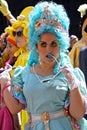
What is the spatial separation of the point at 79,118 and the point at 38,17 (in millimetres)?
697

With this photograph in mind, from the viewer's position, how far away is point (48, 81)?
2727 millimetres

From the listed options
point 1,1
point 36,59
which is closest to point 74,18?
point 1,1

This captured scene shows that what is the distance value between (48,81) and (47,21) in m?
0.40

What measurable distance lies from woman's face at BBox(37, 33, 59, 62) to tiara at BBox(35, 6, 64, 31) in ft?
0.24

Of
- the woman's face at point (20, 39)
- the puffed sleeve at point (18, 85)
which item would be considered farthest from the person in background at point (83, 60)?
the woman's face at point (20, 39)

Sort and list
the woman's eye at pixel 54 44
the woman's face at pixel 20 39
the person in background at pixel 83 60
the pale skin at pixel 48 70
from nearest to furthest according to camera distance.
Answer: the pale skin at pixel 48 70
the woman's eye at pixel 54 44
the person in background at pixel 83 60
the woman's face at pixel 20 39

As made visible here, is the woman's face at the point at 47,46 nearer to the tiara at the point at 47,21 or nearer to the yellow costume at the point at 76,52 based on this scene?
the tiara at the point at 47,21

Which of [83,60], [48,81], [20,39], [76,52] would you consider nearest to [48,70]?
[48,81]

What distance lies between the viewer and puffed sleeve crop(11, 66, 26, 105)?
282 centimetres

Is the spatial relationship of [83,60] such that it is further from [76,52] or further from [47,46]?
[47,46]

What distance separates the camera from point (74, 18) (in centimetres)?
920

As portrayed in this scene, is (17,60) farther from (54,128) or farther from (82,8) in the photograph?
(54,128)

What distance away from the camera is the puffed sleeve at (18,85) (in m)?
2.82

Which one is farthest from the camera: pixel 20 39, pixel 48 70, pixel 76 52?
pixel 20 39
